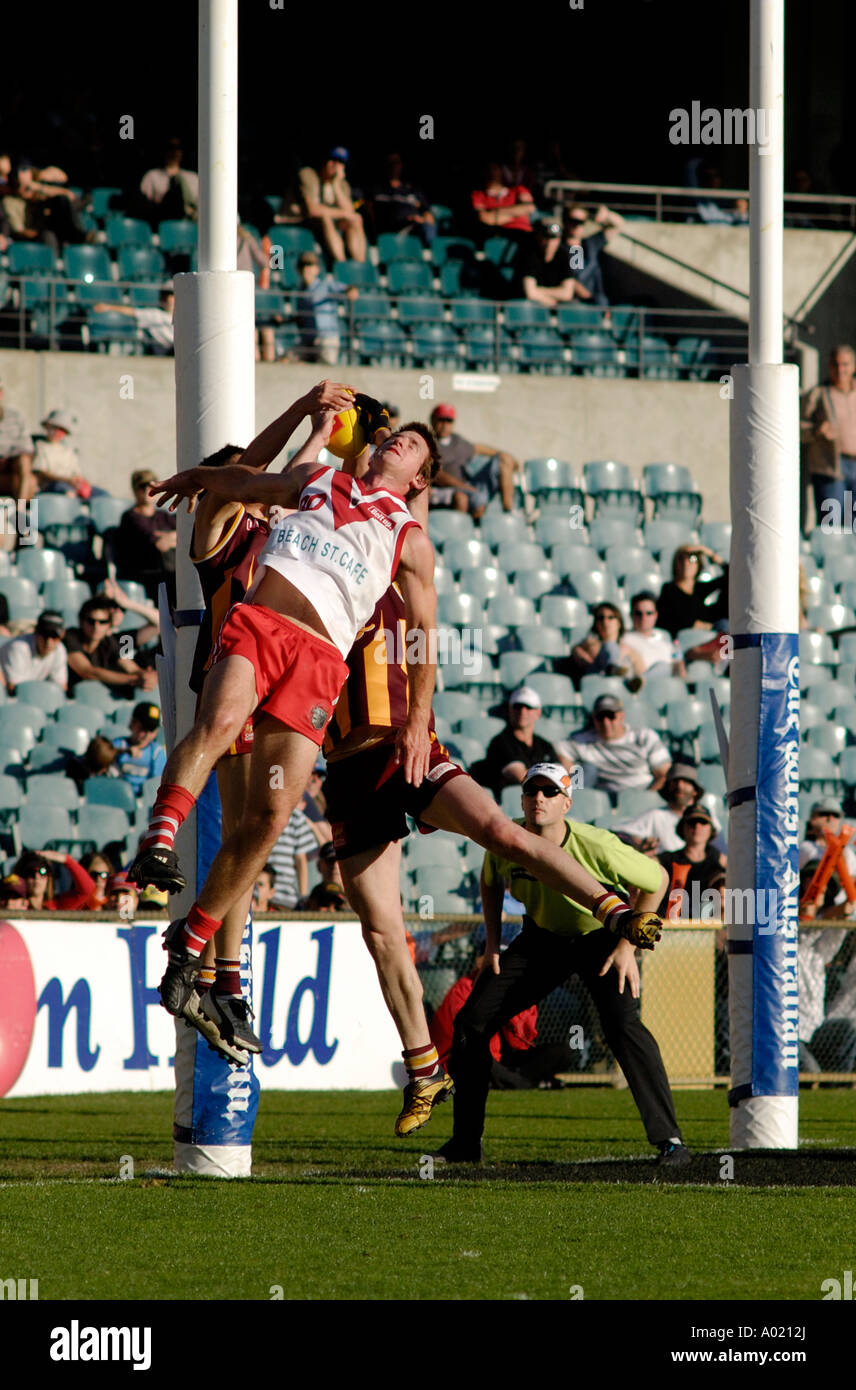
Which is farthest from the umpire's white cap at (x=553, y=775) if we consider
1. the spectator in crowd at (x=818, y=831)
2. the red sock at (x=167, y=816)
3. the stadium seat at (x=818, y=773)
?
the stadium seat at (x=818, y=773)

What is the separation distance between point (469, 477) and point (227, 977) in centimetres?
1236

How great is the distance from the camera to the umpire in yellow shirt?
942cm

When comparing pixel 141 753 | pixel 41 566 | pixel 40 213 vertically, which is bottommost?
pixel 141 753

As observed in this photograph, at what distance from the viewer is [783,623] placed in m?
10.3

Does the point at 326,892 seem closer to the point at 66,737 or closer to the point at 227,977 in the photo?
the point at 66,737

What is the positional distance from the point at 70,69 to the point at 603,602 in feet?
38.3

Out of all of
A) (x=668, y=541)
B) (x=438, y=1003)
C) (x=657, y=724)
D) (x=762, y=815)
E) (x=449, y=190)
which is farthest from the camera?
(x=449, y=190)

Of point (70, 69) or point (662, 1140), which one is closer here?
point (662, 1140)

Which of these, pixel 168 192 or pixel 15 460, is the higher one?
pixel 168 192

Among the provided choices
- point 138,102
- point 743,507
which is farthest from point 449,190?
point 743,507

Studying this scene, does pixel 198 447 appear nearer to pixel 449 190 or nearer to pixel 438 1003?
pixel 438 1003

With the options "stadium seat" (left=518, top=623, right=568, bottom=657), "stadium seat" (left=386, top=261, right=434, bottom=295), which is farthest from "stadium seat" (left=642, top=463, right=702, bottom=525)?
"stadium seat" (left=518, top=623, right=568, bottom=657)

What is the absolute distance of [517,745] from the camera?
1573 centimetres

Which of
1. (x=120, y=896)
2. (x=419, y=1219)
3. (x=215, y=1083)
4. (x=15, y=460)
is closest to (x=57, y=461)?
(x=15, y=460)
